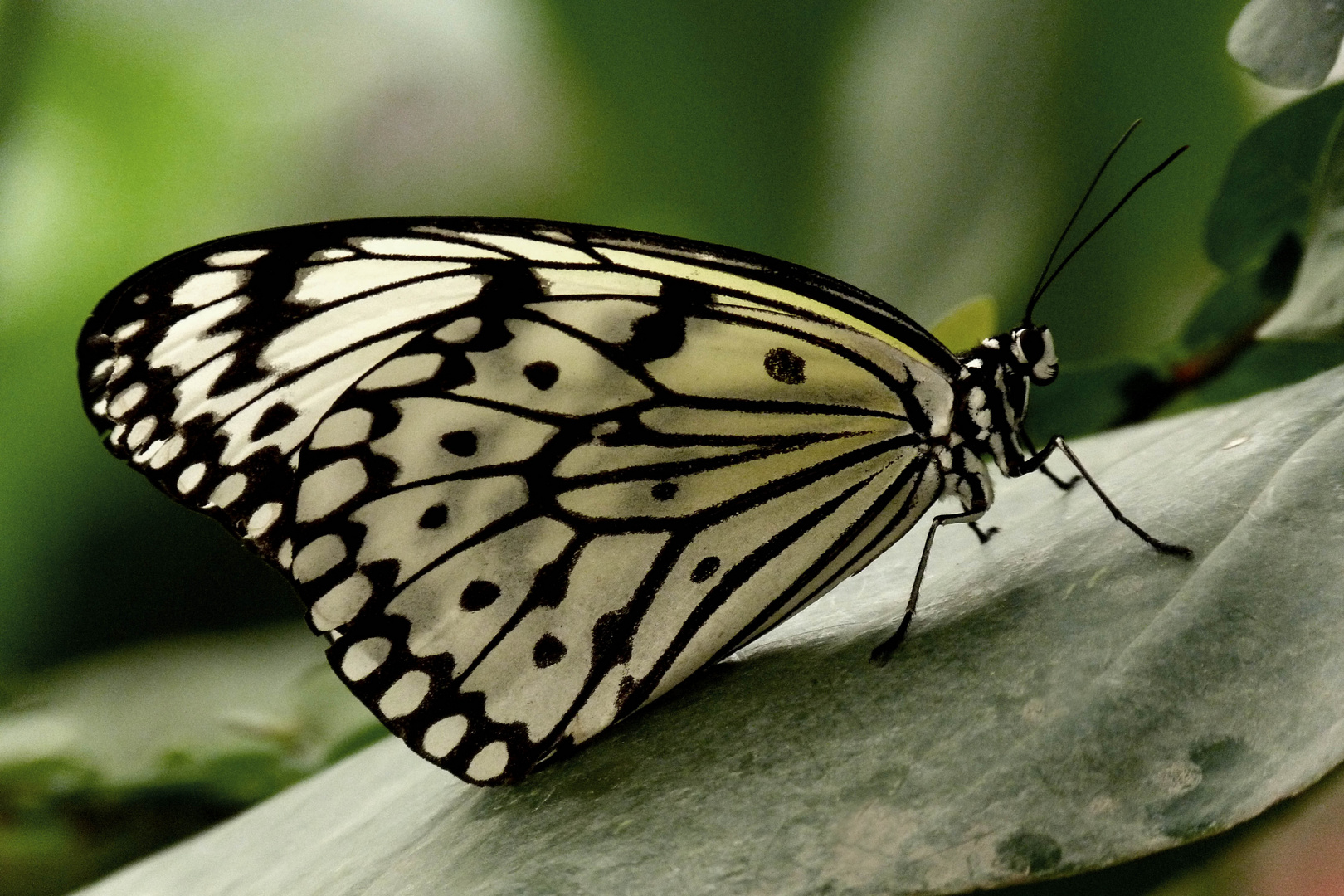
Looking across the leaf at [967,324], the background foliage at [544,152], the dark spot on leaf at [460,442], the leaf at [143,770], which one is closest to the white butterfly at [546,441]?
the dark spot on leaf at [460,442]

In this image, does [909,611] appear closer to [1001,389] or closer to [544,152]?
[1001,389]

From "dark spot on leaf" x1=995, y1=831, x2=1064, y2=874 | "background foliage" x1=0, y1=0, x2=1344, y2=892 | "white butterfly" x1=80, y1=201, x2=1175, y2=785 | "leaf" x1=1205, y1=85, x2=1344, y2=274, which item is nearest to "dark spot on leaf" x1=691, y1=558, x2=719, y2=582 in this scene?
"white butterfly" x1=80, y1=201, x2=1175, y2=785

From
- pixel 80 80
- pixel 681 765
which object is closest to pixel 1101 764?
pixel 681 765

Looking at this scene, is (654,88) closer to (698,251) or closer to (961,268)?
(961,268)

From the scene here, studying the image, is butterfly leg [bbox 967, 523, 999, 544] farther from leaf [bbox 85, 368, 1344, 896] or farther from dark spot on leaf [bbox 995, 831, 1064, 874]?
dark spot on leaf [bbox 995, 831, 1064, 874]

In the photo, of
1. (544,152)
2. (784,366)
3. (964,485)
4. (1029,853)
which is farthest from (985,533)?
(544,152)
